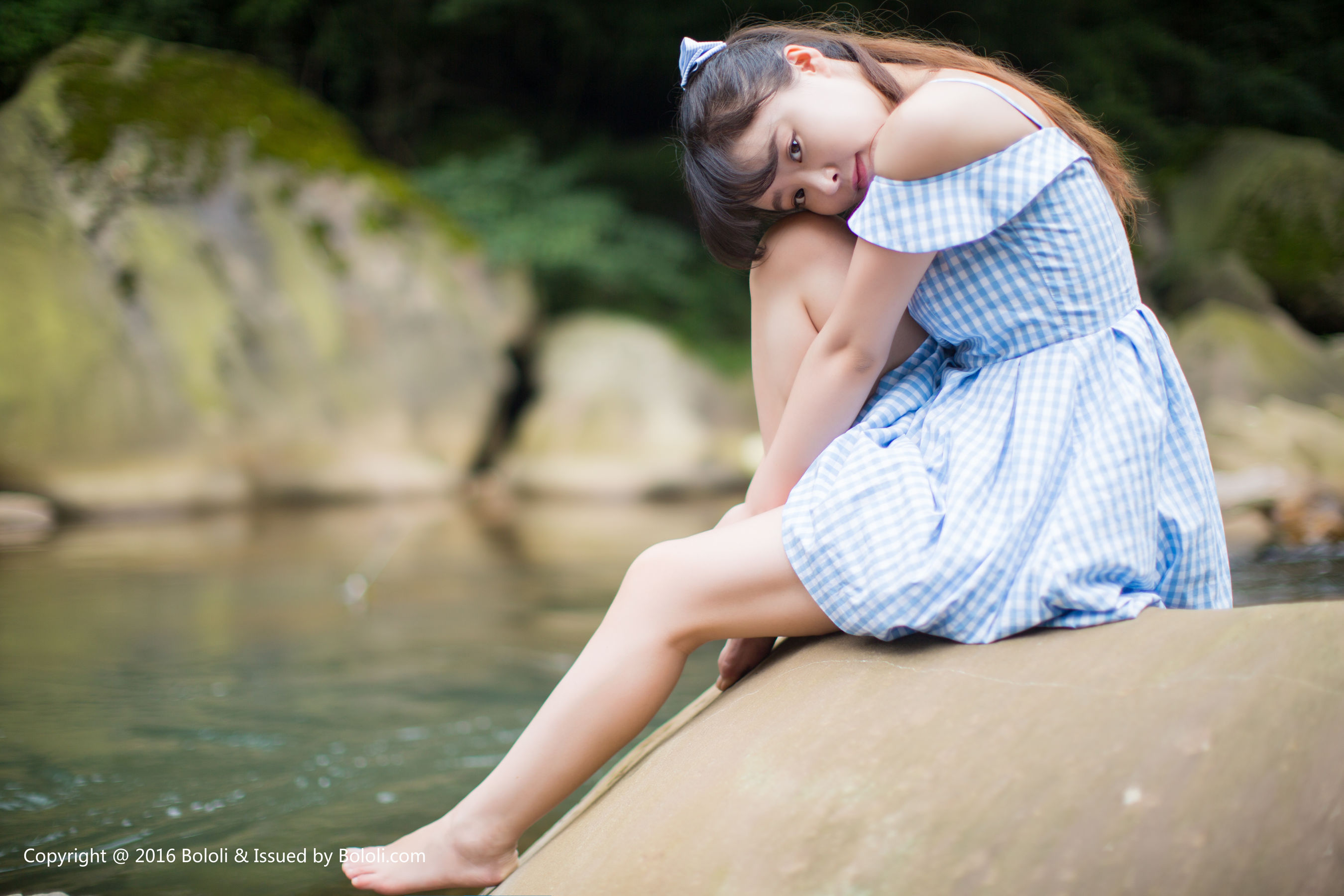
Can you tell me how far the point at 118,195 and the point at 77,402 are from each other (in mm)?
1279

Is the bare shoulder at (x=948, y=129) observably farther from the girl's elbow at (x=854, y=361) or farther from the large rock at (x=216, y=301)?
the large rock at (x=216, y=301)

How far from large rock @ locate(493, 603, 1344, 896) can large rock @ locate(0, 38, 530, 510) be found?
4507 mm

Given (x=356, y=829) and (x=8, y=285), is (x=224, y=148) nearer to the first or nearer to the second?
(x=8, y=285)

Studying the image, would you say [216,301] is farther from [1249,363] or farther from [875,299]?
[1249,363]

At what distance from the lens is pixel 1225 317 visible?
595cm

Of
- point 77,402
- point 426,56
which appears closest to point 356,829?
point 77,402

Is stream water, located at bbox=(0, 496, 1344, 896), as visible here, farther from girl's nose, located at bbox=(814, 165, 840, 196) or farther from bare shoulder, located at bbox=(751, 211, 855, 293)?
girl's nose, located at bbox=(814, 165, 840, 196)

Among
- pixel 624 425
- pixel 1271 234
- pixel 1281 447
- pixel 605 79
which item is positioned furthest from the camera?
pixel 605 79

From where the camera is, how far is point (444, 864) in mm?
1181

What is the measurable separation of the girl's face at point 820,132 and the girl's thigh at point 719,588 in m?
0.42

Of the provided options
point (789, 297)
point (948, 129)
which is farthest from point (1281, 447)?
point (948, 129)

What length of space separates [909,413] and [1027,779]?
491 mm

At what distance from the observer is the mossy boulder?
7.54m

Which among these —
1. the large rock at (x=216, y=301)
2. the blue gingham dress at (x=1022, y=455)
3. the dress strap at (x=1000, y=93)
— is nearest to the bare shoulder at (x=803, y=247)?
the blue gingham dress at (x=1022, y=455)
